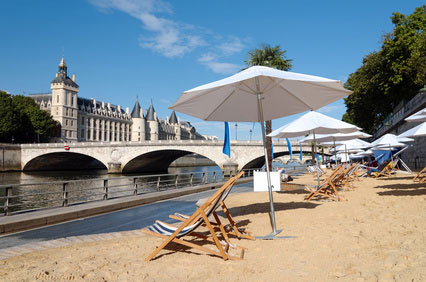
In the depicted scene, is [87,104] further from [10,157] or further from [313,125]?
[313,125]

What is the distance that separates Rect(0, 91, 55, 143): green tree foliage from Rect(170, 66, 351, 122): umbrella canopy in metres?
60.0

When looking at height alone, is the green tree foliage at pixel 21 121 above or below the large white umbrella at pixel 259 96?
above

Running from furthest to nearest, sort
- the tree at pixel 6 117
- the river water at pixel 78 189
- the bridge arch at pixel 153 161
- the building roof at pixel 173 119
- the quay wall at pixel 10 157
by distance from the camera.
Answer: the building roof at pixel 173 119 → the tree at pixel 6 117 → the quay wall at pixel 10 157 → the bridge arch at pixel 153 161 → the river water at pixel 78 189

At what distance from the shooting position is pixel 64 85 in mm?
84500

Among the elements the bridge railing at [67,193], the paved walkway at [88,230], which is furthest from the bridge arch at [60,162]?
the paved walkway at [88,230]

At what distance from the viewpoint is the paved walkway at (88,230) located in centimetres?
476

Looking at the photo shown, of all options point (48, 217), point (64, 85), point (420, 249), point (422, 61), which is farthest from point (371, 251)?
point (64, 85)

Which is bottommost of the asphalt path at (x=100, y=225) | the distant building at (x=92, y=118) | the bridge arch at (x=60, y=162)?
the asphalt path at (x=100, y=225)

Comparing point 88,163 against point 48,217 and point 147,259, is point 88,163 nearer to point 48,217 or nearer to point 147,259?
point 48,217

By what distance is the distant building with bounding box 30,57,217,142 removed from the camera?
84375 millimetres

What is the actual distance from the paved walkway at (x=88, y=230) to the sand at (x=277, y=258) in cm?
34

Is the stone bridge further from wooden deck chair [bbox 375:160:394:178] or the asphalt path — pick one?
the asphalt path

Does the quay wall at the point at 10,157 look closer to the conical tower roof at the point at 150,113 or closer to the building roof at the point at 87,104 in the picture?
the building roof at the point at 87,104

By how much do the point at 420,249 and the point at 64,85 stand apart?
9089 centimetres
